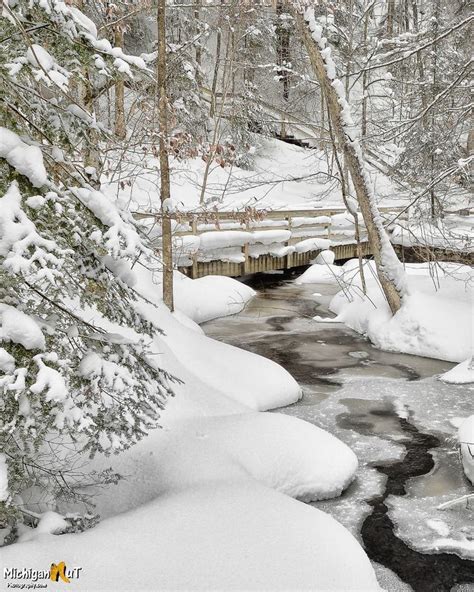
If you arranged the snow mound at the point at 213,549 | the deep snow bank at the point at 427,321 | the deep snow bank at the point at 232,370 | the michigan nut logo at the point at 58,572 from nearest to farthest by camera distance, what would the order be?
the michigan nut logo at the point at 58,572, the snow mound at the point at 213,549, the deep snow bank at the point at 232,370, the deep snow bank at the point at 427,321

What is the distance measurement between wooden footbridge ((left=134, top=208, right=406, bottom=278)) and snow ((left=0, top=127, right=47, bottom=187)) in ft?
32.4

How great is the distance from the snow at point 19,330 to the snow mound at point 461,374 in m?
7.89

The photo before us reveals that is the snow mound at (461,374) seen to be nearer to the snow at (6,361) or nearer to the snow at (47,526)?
the snow at (47,526)

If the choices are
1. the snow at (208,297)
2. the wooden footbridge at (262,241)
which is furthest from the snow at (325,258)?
the snow at (208,297)

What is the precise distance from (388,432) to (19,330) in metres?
5.64

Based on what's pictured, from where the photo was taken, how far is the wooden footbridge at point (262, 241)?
Answer: 1583 centimetres

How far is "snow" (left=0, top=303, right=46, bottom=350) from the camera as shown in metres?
3.54

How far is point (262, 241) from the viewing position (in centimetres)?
1816

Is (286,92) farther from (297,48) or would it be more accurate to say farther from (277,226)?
(277,226)

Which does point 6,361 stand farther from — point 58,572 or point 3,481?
point 58,572

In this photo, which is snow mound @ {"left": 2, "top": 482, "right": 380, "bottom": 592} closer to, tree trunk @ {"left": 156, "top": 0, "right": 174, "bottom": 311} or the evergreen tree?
the evergreen tree

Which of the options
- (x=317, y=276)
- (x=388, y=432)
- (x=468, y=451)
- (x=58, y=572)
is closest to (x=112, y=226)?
(x=58, y=572)

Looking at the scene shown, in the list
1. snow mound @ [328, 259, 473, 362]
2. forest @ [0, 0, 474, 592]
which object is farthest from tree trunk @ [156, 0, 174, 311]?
snow mound @ [328, 259, 473, 362]

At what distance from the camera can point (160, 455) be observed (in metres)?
5.86
